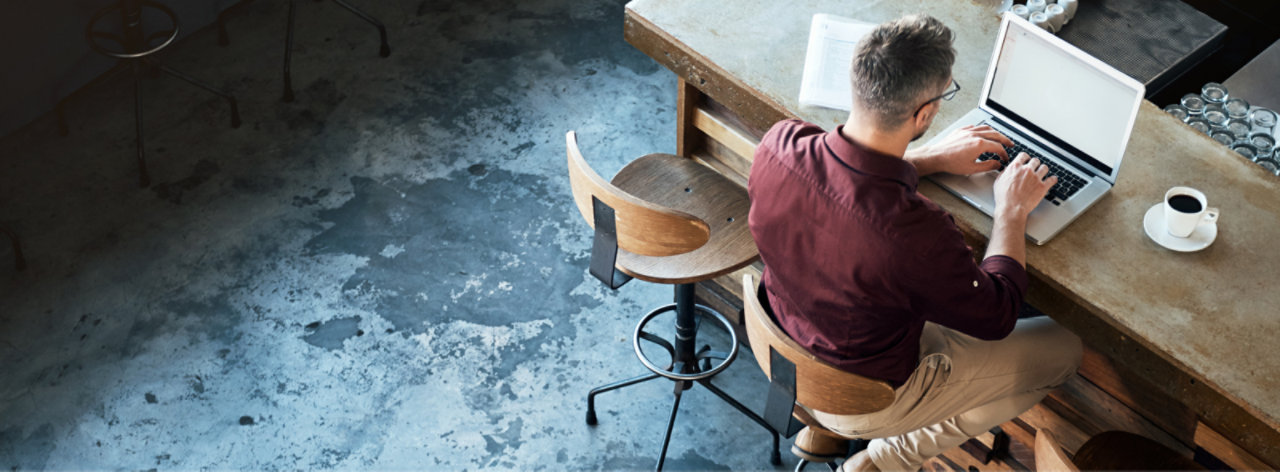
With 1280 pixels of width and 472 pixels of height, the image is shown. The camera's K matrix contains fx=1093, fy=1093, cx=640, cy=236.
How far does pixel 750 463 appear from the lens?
9.92ft

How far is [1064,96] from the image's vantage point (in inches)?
88.0

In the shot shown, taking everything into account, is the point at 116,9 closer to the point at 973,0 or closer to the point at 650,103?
the point at 650,103

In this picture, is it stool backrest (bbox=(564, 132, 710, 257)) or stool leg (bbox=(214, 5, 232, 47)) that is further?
stool leg (bbox=(214, 5, 232, 47))

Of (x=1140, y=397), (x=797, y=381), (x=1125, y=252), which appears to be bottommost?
(x=1140, y=397)

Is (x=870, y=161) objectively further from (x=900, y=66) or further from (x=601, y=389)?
(x=601, y=389)

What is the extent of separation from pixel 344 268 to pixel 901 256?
218 cm

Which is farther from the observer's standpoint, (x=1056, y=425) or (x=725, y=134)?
(x=725, y=134)

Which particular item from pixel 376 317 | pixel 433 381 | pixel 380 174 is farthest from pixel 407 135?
pixel 433 381

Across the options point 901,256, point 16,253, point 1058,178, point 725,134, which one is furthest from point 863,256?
point 16,253

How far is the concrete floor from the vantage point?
3080 mm

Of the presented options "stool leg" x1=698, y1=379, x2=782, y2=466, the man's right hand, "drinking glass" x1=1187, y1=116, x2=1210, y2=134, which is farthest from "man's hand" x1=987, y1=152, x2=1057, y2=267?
"stool leg" x1=698, y1=379, x2=782, y2=466

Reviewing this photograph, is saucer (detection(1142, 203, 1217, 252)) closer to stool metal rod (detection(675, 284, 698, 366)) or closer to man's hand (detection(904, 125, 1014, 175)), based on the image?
man's hand (detection(904, 125, 1014, 175))

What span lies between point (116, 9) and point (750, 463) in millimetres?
2795

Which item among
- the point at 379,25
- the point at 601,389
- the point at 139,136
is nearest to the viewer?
the point at 601,389
